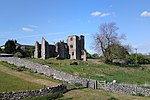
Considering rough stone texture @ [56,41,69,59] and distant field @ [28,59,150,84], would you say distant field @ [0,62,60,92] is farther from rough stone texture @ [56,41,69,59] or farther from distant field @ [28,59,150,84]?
rough stone texture @ [56,41,69,59]

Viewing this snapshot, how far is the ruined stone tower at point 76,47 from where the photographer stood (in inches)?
3718

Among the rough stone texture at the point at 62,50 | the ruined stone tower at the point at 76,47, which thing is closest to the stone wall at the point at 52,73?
the rough stone texture at the point at 62,50

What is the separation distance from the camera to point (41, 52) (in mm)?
89062

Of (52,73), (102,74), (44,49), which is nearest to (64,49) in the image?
(44,49)

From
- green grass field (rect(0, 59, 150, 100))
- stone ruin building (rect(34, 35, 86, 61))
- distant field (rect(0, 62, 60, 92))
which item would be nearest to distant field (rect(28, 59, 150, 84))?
green grass field (rect(0, 59, 150, 100))

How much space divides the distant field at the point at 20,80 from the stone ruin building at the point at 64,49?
117ft

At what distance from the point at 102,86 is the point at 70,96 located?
27.2 ft

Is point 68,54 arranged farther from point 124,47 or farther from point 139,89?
point 139,89

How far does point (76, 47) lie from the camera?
95.2 metres

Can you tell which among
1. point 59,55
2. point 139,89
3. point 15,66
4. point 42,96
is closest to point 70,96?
point 42,96

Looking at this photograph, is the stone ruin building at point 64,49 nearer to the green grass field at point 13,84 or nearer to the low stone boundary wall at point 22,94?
the green grass field at point 13,84

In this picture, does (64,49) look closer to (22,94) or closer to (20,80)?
(20,80)

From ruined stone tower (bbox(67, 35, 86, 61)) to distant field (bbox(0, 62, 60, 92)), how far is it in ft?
142

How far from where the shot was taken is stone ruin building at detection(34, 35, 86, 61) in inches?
3489
